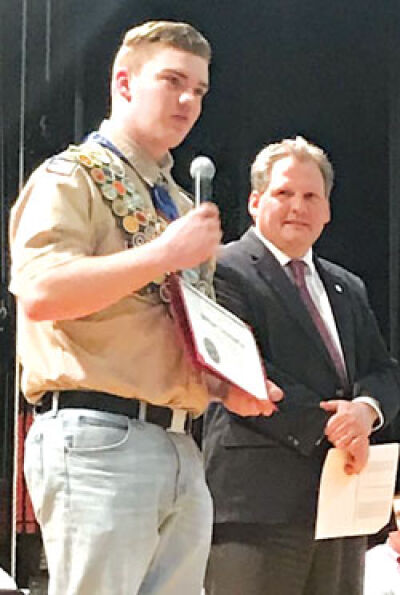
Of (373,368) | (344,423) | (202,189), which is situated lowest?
(344,423)

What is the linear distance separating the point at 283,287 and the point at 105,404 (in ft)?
2.35

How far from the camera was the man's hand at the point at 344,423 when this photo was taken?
6.05 feet

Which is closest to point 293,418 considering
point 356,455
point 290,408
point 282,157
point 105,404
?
point 290,408

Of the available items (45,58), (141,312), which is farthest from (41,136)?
(141,312)

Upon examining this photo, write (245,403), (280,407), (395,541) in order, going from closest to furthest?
(245,403), (280,407), (395,541)

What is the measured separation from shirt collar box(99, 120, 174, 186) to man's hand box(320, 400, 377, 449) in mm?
608

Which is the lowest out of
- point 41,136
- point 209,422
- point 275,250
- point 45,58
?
point 209,422

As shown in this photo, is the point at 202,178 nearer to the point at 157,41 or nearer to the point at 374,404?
the point at 157,41

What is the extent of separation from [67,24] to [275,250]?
179 cm

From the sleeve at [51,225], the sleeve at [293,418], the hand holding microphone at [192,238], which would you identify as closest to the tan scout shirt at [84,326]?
the sleeve at [51,225]

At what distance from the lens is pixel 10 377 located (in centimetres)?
328

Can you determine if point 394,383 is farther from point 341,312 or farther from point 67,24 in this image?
point 67,24

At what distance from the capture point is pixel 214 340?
4.36 ft

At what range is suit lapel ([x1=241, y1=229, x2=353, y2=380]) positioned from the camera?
1919 millimetres
